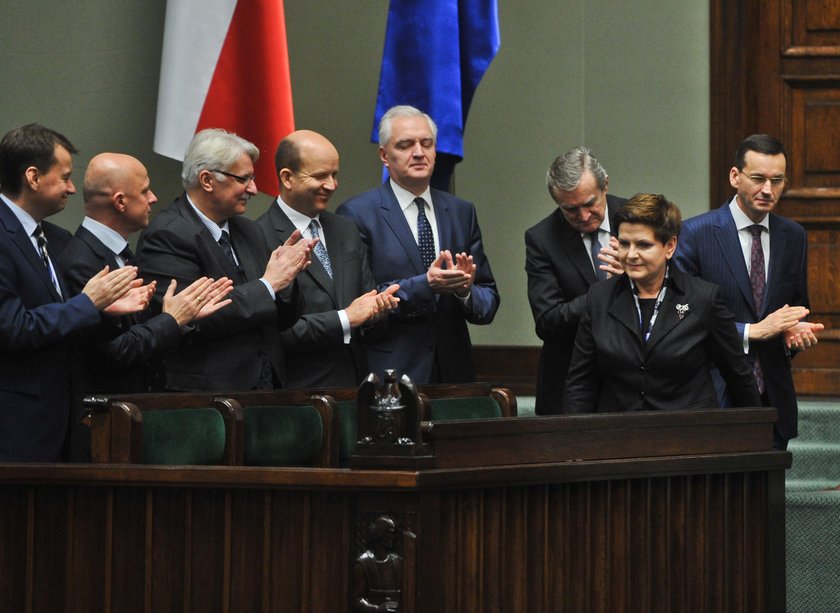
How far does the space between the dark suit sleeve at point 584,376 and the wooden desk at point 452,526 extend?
2.25 ft

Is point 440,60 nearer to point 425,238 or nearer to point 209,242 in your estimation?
point 425,238

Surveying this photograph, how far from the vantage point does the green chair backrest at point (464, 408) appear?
418cm

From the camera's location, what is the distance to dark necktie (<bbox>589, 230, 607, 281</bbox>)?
4.82m

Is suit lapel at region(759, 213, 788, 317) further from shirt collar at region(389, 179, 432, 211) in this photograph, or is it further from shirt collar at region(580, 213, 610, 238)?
shirt collar at region(389, 179, 432, 211)

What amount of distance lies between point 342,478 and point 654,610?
84 cm

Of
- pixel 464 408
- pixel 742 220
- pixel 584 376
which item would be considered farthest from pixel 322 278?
pixel 742 220

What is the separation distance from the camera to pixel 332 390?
161 inches

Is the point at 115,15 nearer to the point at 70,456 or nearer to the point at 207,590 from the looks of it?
the point at 70,456

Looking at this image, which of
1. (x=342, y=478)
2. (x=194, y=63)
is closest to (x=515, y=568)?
(x=342, y=478)

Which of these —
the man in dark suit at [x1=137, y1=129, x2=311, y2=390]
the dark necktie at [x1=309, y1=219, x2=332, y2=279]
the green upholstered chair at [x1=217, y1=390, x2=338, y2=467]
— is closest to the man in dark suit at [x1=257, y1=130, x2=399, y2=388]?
the dark necktie at [x1=309, y1=219, x2=332, y2=279]

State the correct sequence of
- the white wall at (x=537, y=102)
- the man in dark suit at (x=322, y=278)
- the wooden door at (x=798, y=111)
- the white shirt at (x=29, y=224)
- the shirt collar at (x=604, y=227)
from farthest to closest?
the white wall at (x=537, y=102) → the wooden door at (x=798, y=111) → the shirt collar at (x=604, y=227) → the man in dark suit at (x=322, y=278) → the white shirt at (x=29, y=224)

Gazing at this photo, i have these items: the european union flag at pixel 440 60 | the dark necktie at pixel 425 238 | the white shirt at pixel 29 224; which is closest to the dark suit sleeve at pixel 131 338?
the white shirt at pixel 29 224

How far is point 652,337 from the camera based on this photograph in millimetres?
3863

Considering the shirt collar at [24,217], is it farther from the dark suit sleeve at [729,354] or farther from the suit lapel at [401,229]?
the dark suit sleeve at [729,354]
